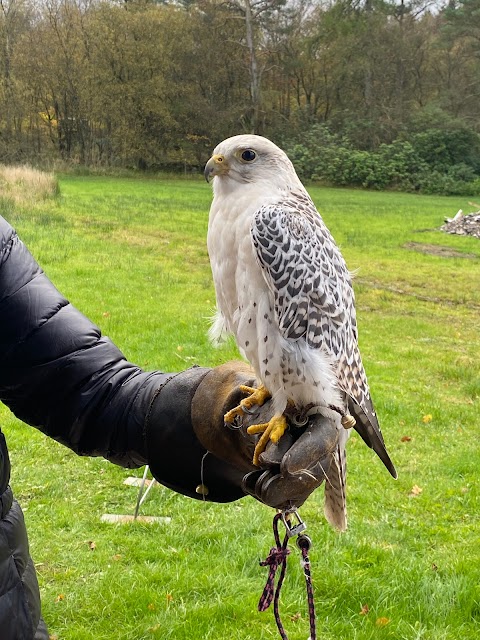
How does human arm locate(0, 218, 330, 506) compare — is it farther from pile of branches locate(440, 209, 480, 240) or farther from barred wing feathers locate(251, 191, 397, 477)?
pile of branches locate(440, 209, 480, 240)

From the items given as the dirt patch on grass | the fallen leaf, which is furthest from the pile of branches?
the fallen leaf

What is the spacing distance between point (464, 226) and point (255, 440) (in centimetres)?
1508

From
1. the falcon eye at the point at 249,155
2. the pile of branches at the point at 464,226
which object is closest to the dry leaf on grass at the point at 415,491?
the falcon eye at the point at 249,155

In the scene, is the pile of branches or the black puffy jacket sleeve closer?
the black puffy jacket sleeve

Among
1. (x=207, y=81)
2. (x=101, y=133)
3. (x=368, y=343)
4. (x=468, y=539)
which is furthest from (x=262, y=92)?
(x=468, y=539)

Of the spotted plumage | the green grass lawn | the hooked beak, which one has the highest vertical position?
the hooked beak

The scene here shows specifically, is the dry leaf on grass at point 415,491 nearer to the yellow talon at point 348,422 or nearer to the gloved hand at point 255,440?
the gloved hand at point 255,440

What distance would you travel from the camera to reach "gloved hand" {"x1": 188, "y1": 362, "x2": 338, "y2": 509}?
67.4 inches

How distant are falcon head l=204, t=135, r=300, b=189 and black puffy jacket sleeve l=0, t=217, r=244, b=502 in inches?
27.6

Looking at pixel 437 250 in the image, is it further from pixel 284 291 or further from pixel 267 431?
pixel 267 431

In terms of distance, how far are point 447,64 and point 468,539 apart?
32358mm

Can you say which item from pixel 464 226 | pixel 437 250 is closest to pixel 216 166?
pixel 437 250

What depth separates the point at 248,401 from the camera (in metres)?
2.04

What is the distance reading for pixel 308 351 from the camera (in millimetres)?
2109
